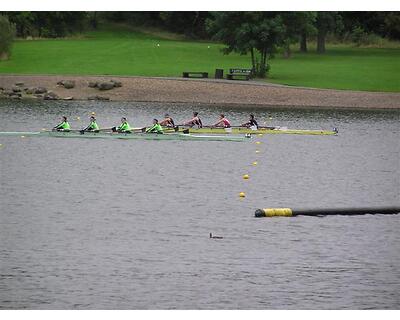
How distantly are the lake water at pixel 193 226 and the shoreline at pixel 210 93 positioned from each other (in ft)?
61.9

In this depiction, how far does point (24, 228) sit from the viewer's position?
31.6m

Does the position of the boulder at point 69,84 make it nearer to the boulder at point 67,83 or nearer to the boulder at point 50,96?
the boulder at point 67,83

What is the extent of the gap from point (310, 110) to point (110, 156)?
25.7 meters

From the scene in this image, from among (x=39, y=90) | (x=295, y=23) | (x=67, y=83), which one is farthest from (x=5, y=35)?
(x=295, y=23)

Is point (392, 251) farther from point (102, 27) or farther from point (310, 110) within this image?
point (102, 27)

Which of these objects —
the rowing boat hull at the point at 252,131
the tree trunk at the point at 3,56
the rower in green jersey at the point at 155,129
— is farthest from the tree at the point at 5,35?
the rower in green jersey at the point at 155,129

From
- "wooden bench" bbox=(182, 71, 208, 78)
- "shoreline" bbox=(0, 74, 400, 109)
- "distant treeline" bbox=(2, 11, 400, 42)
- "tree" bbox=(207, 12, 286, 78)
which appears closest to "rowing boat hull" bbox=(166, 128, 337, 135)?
"shoreline" bbox=(0, 74, 400, 109)

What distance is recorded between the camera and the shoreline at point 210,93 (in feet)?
242

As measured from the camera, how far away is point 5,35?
275 ft

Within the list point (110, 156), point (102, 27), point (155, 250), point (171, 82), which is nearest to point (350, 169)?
point (110, 156)

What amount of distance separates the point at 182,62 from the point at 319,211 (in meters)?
57.8

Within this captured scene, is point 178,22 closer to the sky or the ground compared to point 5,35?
closer to the ground

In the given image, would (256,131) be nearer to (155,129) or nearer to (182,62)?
(155,129)

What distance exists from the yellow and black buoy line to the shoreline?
38.9 metres
